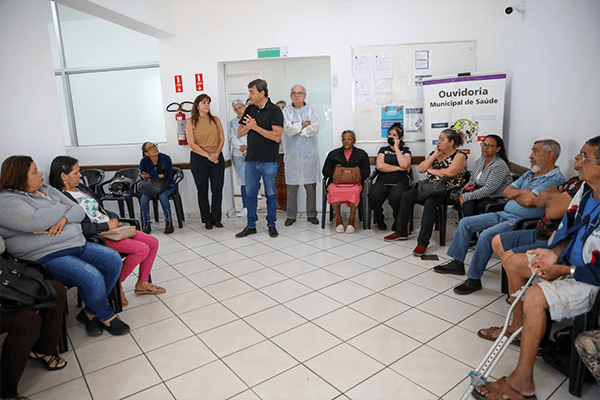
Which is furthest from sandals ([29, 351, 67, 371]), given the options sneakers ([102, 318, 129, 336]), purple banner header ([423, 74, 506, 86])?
purple banner header ([423, 74, 506, 86])

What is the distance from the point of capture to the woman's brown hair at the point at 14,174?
2410 mm

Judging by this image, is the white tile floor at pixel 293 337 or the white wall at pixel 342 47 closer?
the white tile floor at pixel 293 337

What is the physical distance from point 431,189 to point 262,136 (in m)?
1.95

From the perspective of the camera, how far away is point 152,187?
5.09m

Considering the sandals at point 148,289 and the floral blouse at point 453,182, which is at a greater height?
the floral blouse at point 453,182

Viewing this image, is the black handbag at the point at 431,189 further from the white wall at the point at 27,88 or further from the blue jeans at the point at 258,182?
the white wall at the point at 27,88

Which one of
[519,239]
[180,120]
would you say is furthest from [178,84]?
[519,239]

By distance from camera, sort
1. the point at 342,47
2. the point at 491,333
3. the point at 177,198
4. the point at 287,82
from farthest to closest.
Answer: the point at 287,82
the point at 177,198
the point at 342,47
the point at 491,333

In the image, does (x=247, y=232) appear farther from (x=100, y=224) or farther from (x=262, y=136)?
(x=100, y=224)

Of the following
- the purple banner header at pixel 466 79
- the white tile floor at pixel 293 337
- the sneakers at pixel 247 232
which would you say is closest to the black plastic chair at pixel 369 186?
the white tile floor at pixel 293 337

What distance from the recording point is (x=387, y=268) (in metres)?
3.72

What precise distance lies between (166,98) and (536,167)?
4.65m

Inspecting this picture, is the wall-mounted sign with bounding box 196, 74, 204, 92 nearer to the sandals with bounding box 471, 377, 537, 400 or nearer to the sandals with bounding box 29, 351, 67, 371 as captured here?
the sandals with bounding box 29, 351, 67, 371

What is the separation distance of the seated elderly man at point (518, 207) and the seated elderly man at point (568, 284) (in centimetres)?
82
